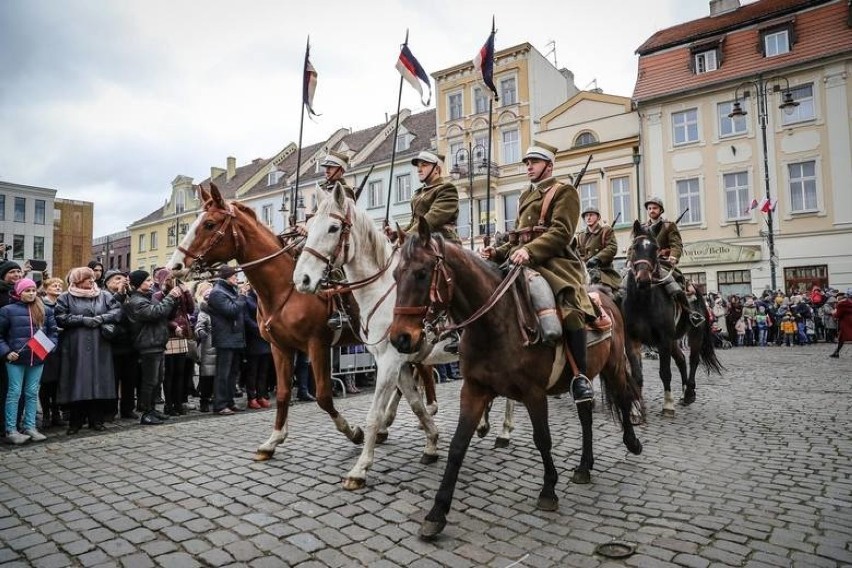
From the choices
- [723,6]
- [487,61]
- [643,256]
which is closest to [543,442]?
[643,256]

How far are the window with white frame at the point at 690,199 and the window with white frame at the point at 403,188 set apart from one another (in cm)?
1737

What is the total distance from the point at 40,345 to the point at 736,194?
28.5 metres

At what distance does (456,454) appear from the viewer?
147 inches

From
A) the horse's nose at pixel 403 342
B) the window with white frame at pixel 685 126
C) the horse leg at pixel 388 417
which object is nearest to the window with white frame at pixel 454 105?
the window with white frame at pixel 685 126

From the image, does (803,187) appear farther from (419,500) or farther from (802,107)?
(419,500)

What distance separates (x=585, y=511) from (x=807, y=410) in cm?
554

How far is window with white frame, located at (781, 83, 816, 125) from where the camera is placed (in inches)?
958

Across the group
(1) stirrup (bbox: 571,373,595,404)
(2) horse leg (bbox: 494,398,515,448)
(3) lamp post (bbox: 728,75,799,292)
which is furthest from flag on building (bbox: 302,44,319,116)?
(3) lamp post (bbox: 728,75,799,292)

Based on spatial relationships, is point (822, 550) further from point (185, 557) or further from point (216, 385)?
point (216, 385)

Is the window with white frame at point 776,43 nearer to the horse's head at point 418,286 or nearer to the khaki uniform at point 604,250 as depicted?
the khaki uniform at point 604,250

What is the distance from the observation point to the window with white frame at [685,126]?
27.0 meters

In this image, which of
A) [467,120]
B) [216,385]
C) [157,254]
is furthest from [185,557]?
[157,254]

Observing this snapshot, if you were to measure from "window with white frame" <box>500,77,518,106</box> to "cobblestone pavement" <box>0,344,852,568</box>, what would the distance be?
29.9 metres

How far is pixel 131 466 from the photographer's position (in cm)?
535
